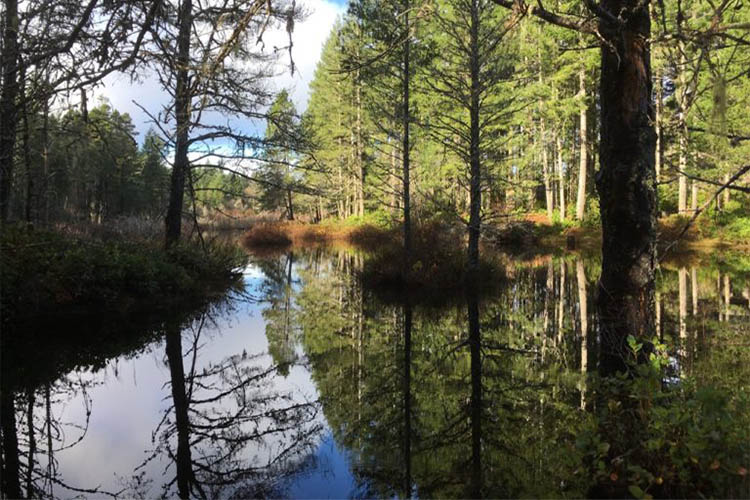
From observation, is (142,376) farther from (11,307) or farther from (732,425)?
(732,425)

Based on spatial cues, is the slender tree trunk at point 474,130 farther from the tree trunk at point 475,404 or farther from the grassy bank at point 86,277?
the grassy bank at point 86,277

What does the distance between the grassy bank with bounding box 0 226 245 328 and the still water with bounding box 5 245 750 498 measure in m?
1.04

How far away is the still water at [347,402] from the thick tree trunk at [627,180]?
1.05 meters

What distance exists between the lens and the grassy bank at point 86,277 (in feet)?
24.0

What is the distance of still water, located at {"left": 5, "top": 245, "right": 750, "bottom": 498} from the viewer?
12.4 ft

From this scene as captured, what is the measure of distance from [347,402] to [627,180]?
3629mm

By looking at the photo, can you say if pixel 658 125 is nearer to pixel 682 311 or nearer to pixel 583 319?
pixel 583 319

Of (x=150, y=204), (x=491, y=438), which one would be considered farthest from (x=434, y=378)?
(x=150, y=204)

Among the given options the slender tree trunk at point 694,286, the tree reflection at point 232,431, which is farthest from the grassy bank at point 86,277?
the slender tree trunk at point 694,286

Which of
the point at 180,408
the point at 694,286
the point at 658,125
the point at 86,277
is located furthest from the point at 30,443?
the point at 694,286

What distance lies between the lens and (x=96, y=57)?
8.52 ft

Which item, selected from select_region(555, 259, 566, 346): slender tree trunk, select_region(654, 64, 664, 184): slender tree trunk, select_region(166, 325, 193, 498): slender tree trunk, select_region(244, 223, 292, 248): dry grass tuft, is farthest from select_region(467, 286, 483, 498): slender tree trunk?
select_region(244, 223, 292, 248): dry grass tuft

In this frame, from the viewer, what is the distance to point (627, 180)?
3.62m

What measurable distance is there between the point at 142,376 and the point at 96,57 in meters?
4.86
